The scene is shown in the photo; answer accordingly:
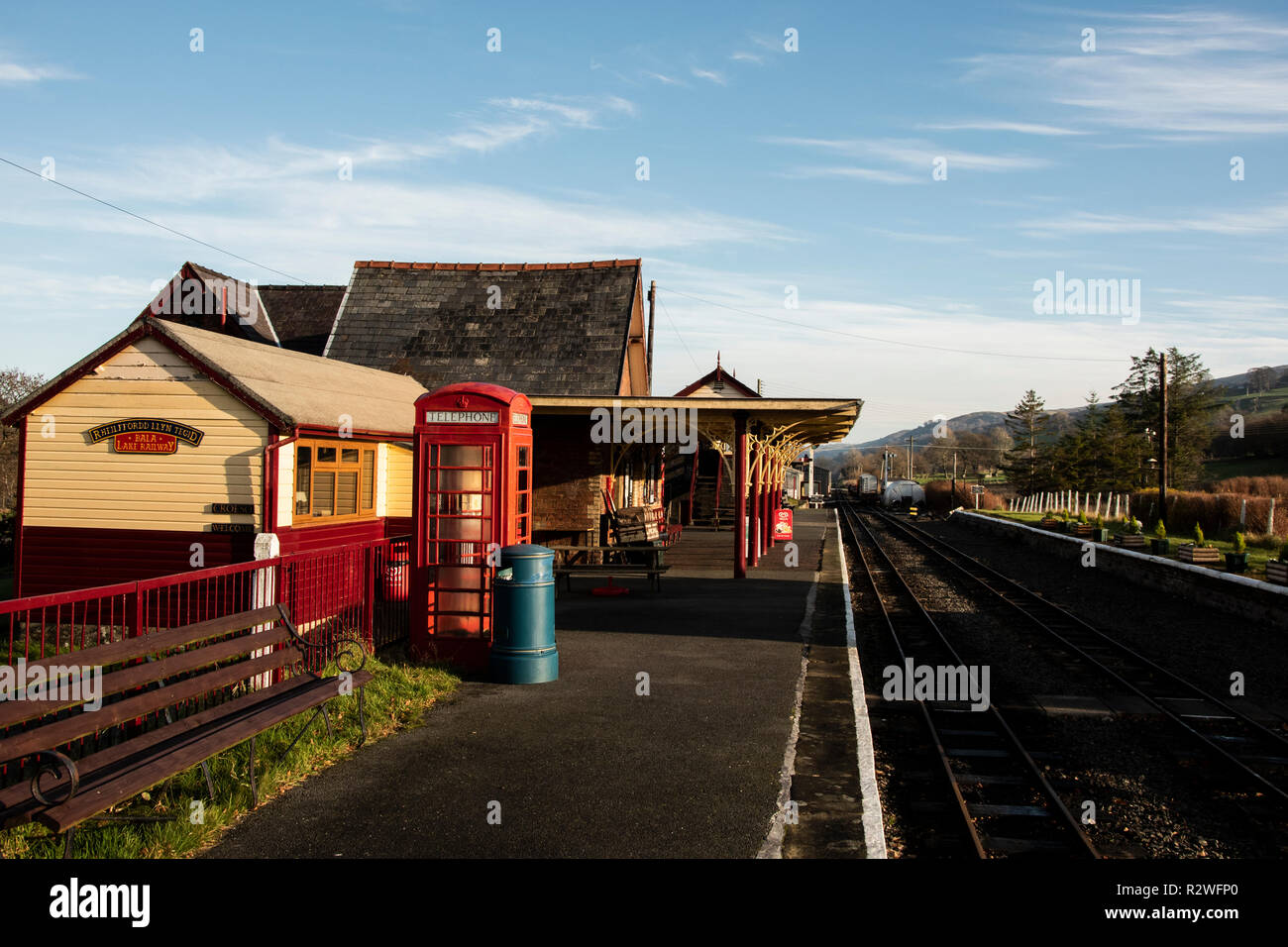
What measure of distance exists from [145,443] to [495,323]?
12.2 meters

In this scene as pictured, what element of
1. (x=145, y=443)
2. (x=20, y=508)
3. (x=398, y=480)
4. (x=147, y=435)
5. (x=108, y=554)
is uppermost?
(x=147, y=435)

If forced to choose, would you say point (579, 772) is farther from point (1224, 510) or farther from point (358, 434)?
point (1224, 510)

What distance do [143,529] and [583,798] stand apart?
8940mm

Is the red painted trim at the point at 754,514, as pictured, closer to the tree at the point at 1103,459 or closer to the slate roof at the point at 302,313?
the slate roof at the point at 302,313

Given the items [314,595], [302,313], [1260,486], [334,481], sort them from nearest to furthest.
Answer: [314,595], [334,481], [302,313], [1260,486]

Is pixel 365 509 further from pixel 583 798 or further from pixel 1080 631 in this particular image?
pixel 1080 631

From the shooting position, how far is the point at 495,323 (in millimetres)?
23312

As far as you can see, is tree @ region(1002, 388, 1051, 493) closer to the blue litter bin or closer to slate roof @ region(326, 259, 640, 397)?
slate roof @ region(326, 259, 640, 397)

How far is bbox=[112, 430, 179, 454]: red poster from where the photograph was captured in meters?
11.9

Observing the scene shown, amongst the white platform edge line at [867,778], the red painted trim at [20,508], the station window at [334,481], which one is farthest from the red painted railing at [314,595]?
the white platform edge line at [867,778]

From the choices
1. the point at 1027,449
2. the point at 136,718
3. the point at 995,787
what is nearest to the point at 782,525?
the point at 995,787
